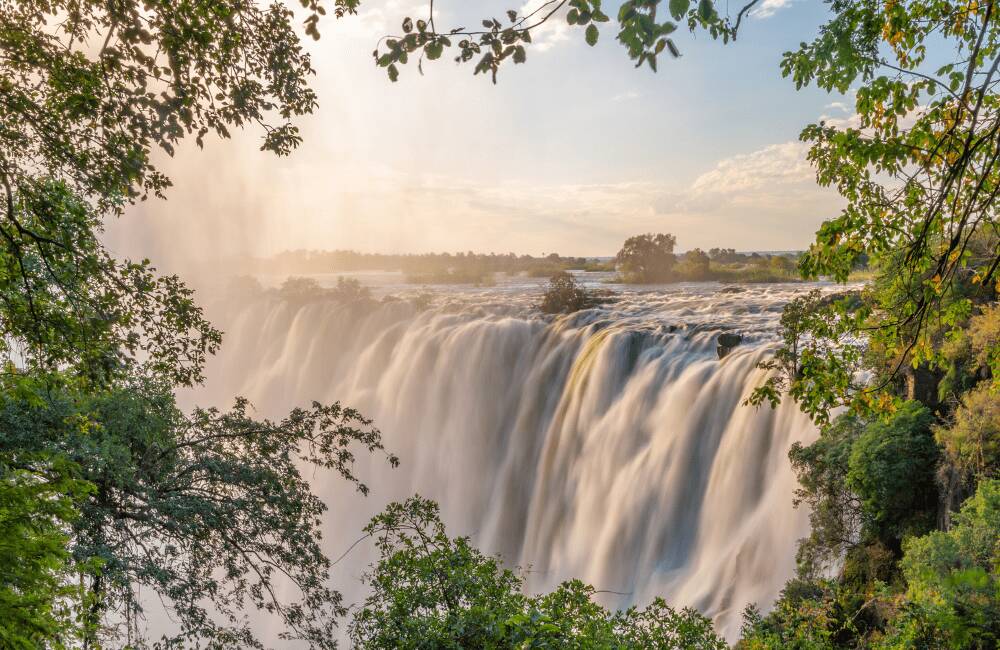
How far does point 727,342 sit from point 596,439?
4830 millimetres

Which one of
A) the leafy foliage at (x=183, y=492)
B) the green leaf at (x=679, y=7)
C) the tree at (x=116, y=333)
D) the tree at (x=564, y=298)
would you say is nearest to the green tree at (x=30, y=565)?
the tree at (x=116, y=333)

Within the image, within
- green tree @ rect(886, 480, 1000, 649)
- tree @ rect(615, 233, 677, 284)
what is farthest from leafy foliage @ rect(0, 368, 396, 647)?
tree @ rect(615, 233, 677, 284)

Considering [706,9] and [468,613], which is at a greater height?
[706,9]

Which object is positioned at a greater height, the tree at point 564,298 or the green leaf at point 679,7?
the green leaf at point 679,7

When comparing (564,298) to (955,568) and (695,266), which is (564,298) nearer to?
(695,266)

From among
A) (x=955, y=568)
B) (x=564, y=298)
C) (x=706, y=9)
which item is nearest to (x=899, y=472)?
(x=955, y=568)

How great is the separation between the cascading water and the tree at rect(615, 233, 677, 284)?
4.21 m

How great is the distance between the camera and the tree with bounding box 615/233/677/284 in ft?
→ 115

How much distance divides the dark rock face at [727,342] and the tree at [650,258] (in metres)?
17.5

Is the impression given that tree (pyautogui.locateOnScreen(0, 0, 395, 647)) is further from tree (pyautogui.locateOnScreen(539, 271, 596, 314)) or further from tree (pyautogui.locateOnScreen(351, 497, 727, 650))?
tree (pyautogui.locateOnScreen(539, 271, 596, 314))

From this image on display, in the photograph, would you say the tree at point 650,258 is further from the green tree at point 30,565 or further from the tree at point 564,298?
the green tree at point 30,565

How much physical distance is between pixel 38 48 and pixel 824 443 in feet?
38.8

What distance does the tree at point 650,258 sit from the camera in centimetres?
3506

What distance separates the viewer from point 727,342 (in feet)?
56.5
